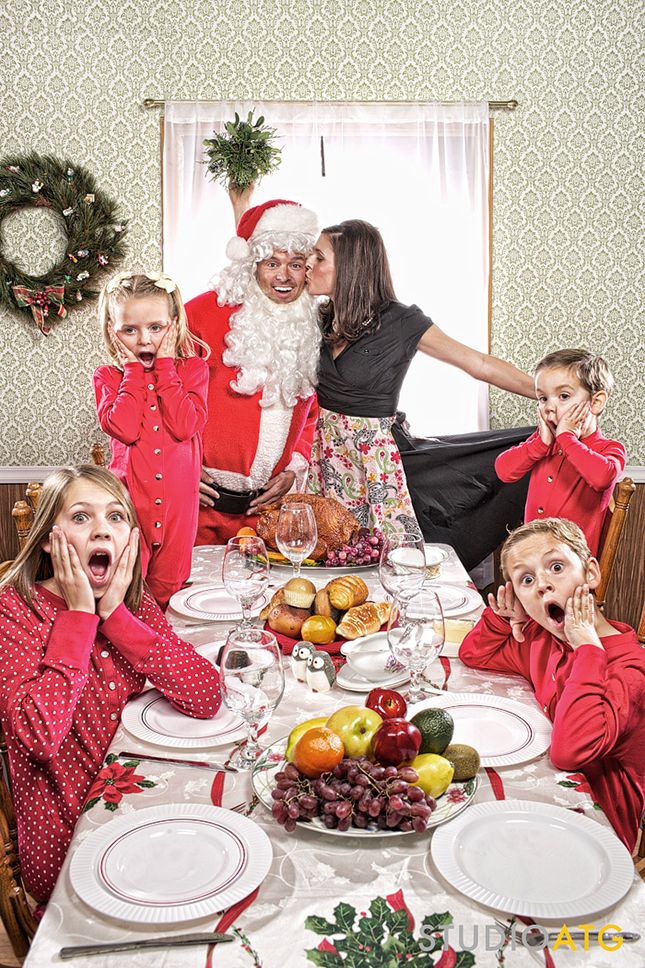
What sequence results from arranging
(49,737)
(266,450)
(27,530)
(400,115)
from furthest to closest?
(400,115) < (266,450) < (27,530) < (49,737)

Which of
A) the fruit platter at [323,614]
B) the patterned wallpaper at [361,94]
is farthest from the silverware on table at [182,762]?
the patterned wallpaper at [361,94]

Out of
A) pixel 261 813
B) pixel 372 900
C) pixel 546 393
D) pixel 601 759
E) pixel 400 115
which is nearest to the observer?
pixel 372 900

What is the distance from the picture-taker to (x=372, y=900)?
1.03m

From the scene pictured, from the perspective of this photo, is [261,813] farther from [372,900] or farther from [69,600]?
[69,600]

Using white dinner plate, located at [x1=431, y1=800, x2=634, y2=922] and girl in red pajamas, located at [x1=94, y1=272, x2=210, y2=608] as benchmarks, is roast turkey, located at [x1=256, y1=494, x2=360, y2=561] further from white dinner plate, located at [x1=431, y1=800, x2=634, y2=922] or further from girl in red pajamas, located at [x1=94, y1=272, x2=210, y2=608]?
white dinner plate, located at [x1=431, y1=800, x2=634, y2=922]

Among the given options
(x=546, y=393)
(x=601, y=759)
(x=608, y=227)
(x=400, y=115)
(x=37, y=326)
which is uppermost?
(x=400, y=115)

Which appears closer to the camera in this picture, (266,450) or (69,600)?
(69,600)

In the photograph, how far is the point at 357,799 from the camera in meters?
1.15

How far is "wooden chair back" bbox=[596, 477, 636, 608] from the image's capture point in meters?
2.47

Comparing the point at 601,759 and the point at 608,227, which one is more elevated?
the point at 608,227

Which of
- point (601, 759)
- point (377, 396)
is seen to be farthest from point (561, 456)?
point (601, 759)

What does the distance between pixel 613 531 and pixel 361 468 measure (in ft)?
3.64

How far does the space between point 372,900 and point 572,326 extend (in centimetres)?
370

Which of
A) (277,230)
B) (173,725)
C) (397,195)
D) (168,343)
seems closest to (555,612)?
(173,725)
